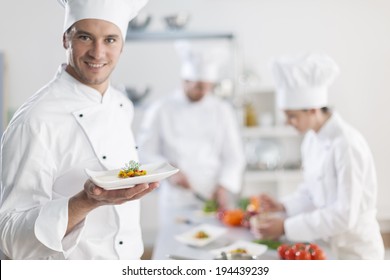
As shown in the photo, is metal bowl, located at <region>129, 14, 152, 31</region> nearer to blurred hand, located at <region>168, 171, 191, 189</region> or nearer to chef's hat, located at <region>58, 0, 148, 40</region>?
blurred hand, located at <region>168, 171, 191, 189</region>

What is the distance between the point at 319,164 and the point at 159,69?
1.92 m

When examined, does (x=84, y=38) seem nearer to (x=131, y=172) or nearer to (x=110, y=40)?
(x=110, y=40)

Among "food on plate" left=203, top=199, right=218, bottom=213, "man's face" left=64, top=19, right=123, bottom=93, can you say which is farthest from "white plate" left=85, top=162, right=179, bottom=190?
"food on plate" left=203, top=199, right=218, bottom=213

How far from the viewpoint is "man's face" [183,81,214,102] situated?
234cm

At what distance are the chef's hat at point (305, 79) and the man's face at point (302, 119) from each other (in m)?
0.02

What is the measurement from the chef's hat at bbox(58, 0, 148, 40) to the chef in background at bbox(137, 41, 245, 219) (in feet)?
4.33

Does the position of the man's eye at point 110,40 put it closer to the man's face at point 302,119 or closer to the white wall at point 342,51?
the white wall at point 342,51

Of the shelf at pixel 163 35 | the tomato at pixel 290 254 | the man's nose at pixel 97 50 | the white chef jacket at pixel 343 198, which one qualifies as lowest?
the tomato at pixel 290 254

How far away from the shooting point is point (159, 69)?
3.12 metres

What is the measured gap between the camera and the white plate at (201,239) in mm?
1394

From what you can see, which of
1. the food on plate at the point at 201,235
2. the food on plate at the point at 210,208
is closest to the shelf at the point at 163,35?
the food on plate at the point at 210,208

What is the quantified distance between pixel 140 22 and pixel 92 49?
1467 mm

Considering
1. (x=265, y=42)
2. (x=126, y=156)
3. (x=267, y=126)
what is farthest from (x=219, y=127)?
(x=126, y=156)

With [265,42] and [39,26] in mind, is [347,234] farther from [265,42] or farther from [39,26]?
[265,42]
